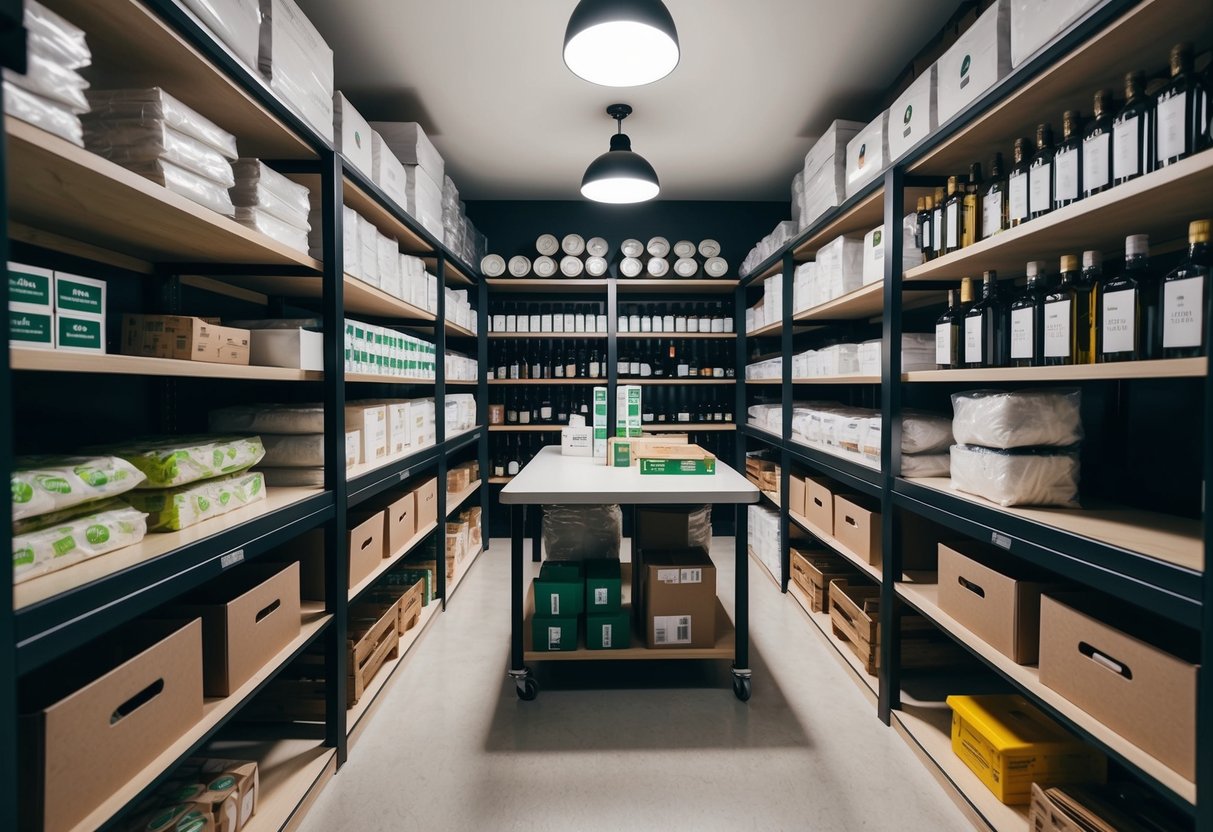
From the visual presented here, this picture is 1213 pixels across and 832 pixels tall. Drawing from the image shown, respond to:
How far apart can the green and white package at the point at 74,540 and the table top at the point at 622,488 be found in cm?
104

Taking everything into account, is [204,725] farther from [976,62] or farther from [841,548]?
[976,62]

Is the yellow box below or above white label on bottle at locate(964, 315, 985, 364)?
below

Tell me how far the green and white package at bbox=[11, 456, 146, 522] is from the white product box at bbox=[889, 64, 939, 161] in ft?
8.75

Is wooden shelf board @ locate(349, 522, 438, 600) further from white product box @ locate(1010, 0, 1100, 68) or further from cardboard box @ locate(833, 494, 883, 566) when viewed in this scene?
white product box @ locate(1010, 0, 1100, 68)

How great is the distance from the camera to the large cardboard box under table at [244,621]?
1494 mm

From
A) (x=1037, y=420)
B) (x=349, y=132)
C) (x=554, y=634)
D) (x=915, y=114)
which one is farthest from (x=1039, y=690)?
(x=349, y=132)

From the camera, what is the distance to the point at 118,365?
1.13 metres

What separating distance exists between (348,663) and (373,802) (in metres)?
0.56

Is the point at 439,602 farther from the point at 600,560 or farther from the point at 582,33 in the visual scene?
the point at 582,33

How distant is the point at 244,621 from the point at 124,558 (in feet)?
1.39

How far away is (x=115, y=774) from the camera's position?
113 centimetres

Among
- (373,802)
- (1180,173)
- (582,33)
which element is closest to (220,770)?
(373,802)

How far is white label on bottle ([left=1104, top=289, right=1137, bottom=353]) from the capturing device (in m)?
1.36

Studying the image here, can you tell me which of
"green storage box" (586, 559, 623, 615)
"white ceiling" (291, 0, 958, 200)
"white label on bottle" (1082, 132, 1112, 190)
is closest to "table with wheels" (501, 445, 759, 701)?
"green storage box" (586, 559, 623, 615)
